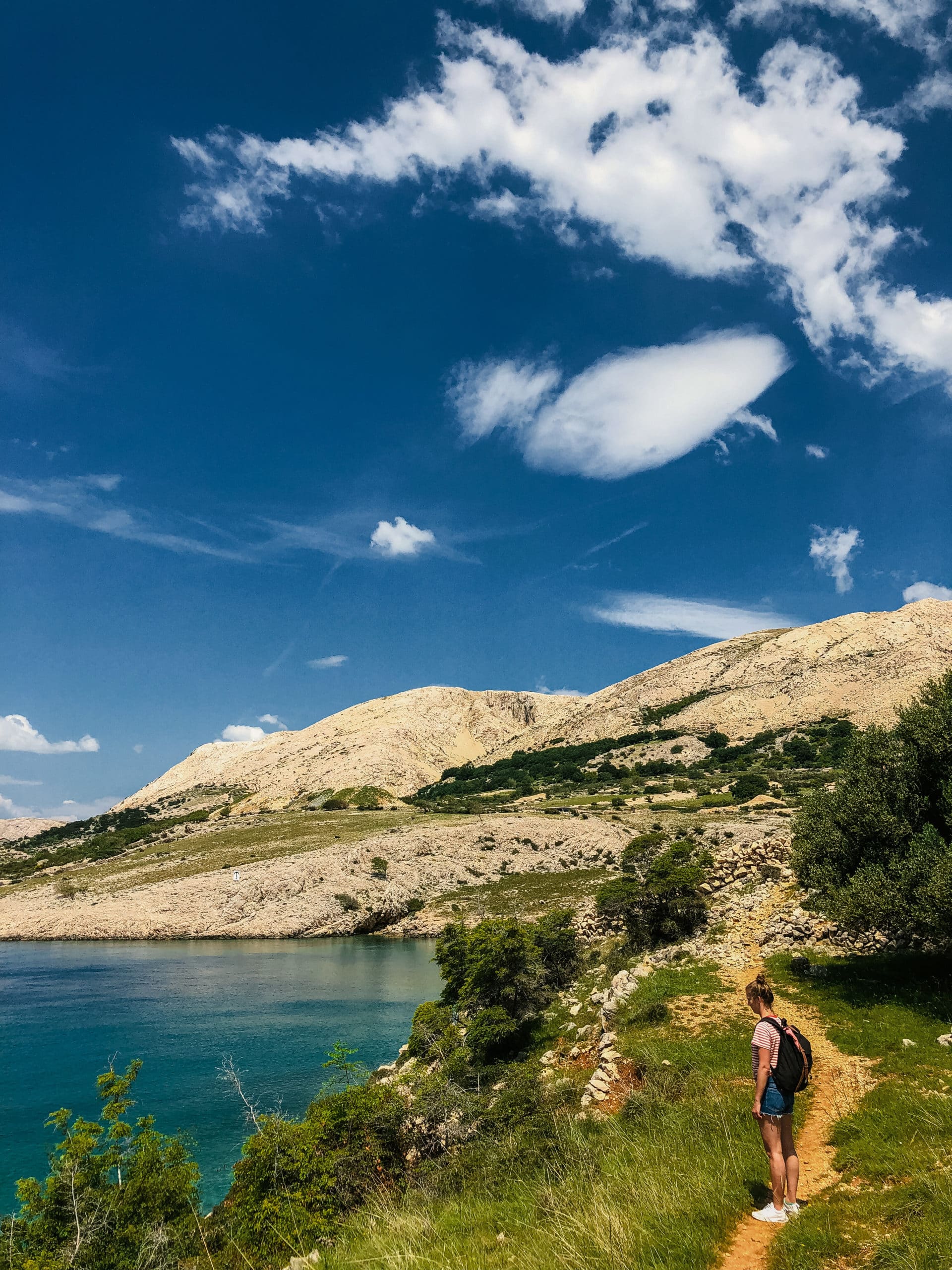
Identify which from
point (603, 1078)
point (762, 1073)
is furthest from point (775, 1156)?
point (603, 1078)

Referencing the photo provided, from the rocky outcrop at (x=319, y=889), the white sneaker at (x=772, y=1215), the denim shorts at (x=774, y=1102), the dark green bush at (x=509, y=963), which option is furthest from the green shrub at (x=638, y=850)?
the white sneaker at (x=772, y=1215)

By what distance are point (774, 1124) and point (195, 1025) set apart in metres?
33.9

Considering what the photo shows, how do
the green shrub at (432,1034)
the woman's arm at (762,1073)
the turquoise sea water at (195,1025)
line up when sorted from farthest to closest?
the turquoise sea water at (195,1025) < the green shrub at (432,1034) < the woman's arm at (762,1073)

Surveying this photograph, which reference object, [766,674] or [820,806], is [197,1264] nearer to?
[820,806]

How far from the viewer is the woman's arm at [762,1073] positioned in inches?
301

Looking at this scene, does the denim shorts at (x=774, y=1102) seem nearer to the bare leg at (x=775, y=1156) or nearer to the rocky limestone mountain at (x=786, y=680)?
the bare leg at (x=775, y=1156)

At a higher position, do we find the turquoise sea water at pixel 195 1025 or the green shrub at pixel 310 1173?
the green shrub at pixel 310 1173

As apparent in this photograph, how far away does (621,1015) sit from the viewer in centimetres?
1786

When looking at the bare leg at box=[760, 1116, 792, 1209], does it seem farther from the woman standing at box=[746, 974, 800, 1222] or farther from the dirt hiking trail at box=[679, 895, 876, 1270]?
the dirt hiking trail at box=[679, 895, 876, 1270]

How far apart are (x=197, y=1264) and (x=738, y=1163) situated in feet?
33.7

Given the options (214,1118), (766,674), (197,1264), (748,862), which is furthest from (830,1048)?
(766,674)

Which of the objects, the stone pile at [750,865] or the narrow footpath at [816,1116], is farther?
the stone pile at [750,865]

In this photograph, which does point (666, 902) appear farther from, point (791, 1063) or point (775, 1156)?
point (791, 1063)

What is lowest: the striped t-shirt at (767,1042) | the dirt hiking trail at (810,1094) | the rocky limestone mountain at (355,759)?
the dirt hiking trail at (810,1094)
